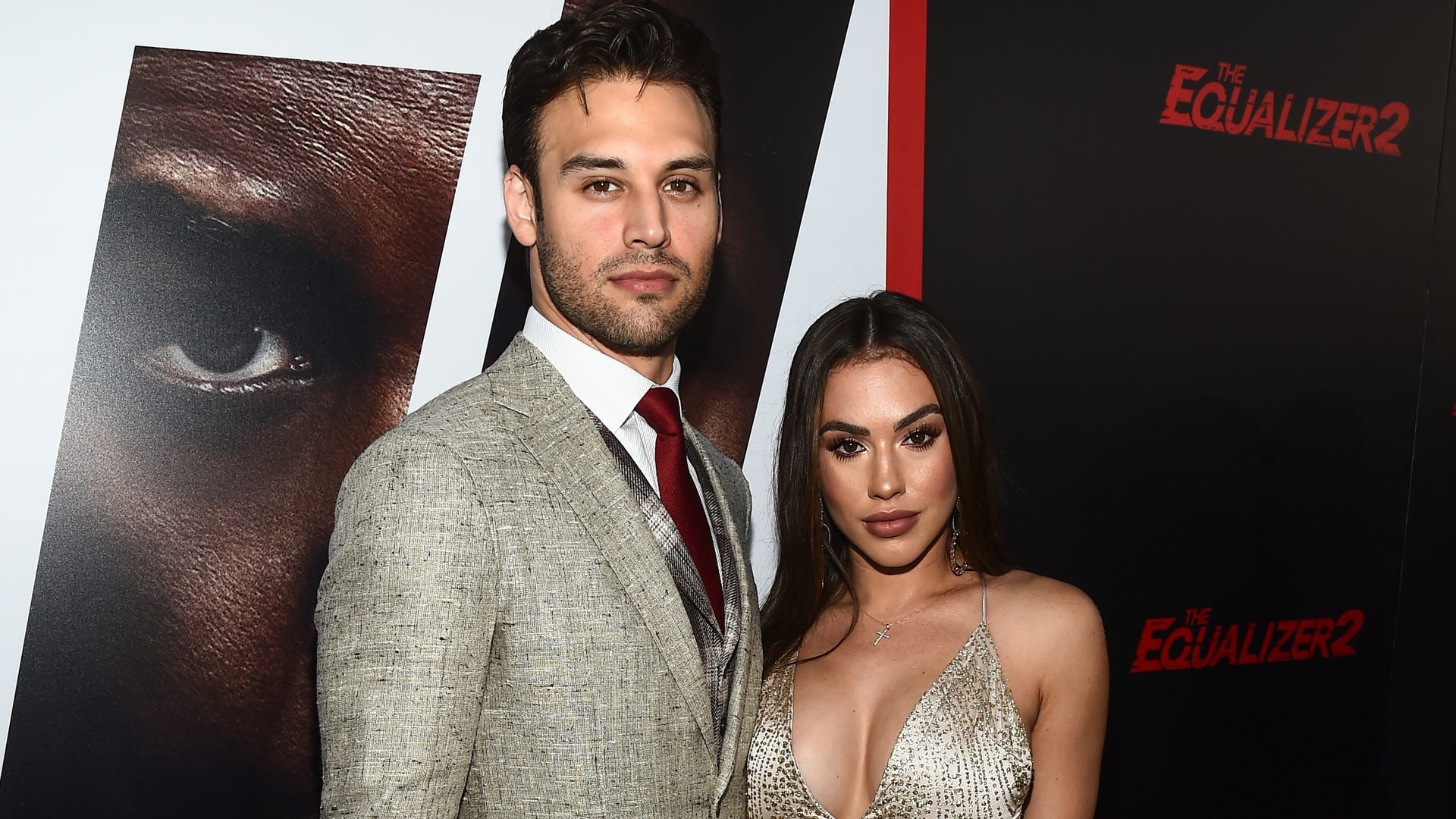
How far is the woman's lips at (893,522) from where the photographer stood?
1991 millimetres

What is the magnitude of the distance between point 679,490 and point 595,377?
0.20 meters

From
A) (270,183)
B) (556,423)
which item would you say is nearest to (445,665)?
(556,423)

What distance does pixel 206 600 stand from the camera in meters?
2.15

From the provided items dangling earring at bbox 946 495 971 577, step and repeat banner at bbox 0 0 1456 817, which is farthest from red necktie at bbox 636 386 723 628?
step and repeat banner at bbox 0 0 1456 817

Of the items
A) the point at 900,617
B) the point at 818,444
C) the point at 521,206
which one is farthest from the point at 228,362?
the point at 900,617

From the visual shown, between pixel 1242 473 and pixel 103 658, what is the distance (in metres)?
2.68

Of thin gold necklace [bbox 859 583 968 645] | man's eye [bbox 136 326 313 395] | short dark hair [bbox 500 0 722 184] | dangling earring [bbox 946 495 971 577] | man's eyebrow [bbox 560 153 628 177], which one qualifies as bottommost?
thin gold necklace [bbox 859 583 968 645]

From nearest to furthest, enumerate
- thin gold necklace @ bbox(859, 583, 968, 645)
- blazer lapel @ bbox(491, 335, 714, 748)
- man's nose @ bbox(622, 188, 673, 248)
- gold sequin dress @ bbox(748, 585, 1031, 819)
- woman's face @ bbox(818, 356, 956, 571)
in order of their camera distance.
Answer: blazer lapel @ bbox(491, 335, 714, 748) → man's nose @ bbox(622, 188, 673, 248) → gold sequin dress @ bbox(748, 585, 1031, 819) → woman's face @ bbox(818, 356, 956, 571) → thin gold necklace @ bbox(859, 583, 968, 645)

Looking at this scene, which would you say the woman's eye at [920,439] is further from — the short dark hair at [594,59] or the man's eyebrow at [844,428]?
the short dark hair at [594,59]

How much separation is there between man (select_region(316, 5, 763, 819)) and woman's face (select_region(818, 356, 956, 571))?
25cm

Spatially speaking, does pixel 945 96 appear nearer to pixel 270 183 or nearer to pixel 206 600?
pixel 270 183

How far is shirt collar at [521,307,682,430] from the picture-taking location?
165cm

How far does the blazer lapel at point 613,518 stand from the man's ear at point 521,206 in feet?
0.88

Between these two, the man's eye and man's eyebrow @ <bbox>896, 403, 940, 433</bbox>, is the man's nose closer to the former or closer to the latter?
man's eyebrow @ <bbox>896, 403, 940, 433</bbox>
